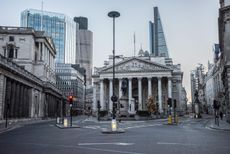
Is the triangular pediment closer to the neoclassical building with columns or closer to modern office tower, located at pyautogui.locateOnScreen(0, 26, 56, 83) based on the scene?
the neoclassical building with columns

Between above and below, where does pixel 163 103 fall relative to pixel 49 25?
below

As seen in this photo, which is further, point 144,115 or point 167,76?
point 167,76

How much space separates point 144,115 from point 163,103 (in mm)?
48502

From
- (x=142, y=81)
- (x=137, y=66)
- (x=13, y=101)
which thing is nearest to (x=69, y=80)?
(x=142, y=81)

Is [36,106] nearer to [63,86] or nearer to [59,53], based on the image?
[63,86]

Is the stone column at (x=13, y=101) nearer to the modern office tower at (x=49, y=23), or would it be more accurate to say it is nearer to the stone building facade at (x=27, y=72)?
the stone building facade at (x=27, y=72)

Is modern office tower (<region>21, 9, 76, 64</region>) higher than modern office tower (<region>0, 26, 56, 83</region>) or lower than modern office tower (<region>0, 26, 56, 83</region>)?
higher

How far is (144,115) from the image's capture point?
7144 centimetres

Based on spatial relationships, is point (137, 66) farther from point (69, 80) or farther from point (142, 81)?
point (69, 80)

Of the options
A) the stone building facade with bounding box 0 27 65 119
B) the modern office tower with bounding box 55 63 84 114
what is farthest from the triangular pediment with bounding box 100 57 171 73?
the modern office tower with bounding box 55 63 84 114

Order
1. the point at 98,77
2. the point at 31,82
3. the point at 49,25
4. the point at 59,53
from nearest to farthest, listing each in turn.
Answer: the point at 31,82 < the point at 98,77 < the point at 49,25 < the point at 59,53

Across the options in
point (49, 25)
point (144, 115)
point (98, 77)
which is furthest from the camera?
point (49, 25)

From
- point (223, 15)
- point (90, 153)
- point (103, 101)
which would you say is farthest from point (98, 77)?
point (90, 153)

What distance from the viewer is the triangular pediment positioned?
115 m
